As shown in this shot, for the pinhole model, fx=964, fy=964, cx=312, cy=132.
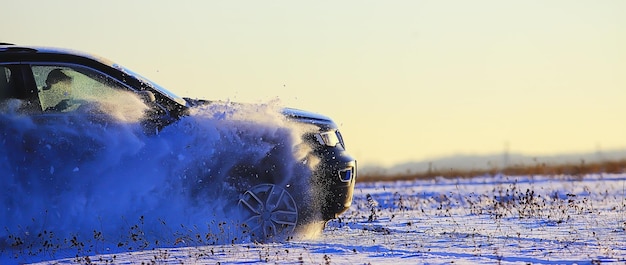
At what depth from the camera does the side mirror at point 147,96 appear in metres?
8.81

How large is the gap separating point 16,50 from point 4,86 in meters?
0.36

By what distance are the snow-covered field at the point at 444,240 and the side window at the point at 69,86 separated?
1519mm

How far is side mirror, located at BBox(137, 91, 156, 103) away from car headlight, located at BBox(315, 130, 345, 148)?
1.68 meters

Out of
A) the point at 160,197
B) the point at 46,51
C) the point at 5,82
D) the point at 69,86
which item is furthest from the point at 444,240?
the point at 5,82

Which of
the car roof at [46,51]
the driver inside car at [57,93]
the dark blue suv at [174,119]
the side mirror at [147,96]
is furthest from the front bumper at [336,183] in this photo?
the driver inside car at [57,93]

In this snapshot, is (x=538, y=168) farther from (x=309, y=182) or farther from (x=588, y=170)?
(x=309, y=182)

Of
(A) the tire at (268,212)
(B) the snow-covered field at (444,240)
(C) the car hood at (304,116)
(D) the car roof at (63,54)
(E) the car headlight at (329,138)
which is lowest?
(B) the snow-covered field at (444,240)

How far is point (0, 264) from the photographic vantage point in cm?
826

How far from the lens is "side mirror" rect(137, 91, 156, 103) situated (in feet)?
28.9

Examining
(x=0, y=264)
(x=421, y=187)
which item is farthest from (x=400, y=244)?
(x=421, y=187)

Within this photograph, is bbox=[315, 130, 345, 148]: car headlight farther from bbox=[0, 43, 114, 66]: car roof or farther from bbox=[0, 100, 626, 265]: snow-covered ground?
bbox=[0, 43, 114, 66]: car roof

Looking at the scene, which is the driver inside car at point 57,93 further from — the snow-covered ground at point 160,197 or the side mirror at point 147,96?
the side mirror at point 147,96

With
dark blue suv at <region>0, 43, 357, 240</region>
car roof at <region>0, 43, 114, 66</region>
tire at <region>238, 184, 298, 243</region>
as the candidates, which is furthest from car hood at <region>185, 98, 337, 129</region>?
car roof at <region>0, 43, 114, 66</region>

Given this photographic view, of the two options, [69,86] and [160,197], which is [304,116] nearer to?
[160,197]
